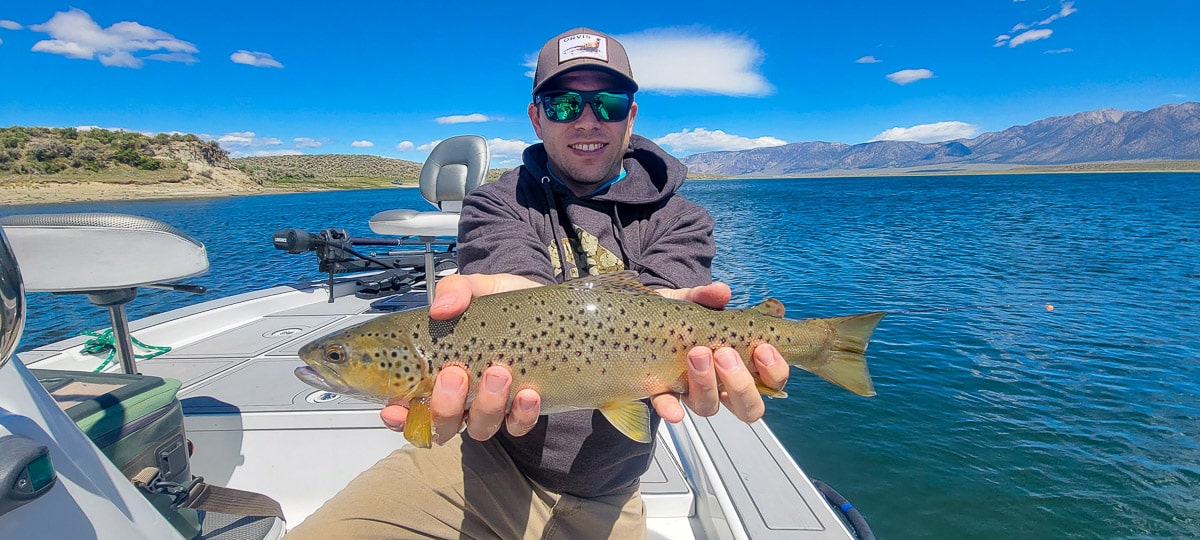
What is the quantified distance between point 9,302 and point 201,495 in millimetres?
2163

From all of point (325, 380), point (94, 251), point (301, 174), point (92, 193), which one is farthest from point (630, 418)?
point (301, 174)

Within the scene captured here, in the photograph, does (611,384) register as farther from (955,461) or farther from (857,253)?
(857,253)

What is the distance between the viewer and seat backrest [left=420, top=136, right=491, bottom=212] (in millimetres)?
8469

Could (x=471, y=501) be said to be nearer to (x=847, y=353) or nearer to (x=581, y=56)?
(x=847, y=353)

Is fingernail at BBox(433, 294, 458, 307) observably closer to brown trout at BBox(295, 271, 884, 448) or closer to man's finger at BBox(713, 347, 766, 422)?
brown trout at BBox(295, 271, 884, 448)

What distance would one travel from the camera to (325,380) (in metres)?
2.74

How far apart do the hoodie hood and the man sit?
0.04 ft

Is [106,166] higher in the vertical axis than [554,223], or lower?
higher

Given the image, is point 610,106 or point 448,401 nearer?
point 448,401

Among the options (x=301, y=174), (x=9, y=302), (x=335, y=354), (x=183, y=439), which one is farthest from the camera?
(x=301, y=174)

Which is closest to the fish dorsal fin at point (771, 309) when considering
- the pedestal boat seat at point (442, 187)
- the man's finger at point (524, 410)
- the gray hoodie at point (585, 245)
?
the gray hoodie at point (585, 245)

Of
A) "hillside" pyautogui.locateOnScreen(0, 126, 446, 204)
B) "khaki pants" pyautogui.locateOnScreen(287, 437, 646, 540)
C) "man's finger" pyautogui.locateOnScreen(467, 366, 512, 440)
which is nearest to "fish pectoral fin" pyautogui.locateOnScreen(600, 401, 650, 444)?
"man's finger" pyautogui.locateOnScreen(467, 366, 512, 440)

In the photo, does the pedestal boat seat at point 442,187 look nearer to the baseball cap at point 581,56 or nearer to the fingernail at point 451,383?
the baseball cap at point 581,56

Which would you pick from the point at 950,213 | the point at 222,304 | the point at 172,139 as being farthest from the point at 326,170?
the point at 222,304
